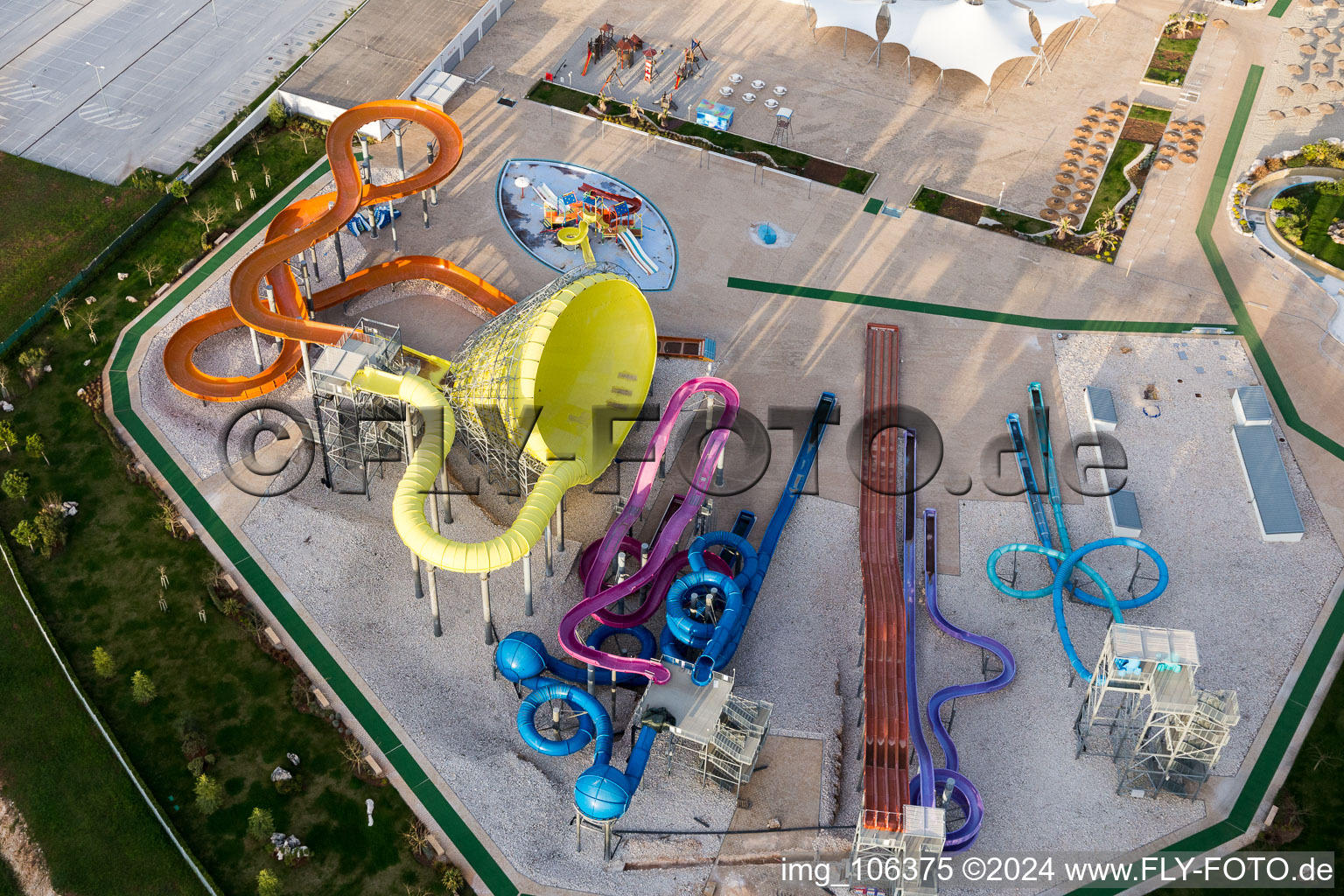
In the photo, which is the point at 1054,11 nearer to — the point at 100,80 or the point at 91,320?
the point at 100,80

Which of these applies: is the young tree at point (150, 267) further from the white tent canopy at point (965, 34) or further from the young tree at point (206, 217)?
the white tent canopy at point (965, 34)

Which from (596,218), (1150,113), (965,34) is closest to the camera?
(596,218)

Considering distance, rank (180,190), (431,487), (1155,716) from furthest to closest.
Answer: (180,190), (431,487), (1155,716)

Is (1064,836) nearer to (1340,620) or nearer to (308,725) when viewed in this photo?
(1340,620)

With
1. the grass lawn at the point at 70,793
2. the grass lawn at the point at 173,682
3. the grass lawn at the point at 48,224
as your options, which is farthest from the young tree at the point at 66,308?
the grass lawn at the point at 70,793

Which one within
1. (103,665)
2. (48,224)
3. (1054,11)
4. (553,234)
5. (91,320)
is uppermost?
(1054,11)

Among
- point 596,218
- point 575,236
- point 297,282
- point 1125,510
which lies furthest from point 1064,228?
point 297,282

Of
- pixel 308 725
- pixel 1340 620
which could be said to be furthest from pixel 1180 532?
pixel 308 725

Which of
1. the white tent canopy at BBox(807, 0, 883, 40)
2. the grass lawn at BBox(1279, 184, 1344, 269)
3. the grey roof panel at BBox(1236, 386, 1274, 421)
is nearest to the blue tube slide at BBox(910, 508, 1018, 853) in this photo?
the grey roof panel at BBox(1236, 386, 1274, 421)

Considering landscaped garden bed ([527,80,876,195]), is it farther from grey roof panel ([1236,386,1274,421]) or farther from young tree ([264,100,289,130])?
grey roof panel ([1236,386,1274,421])
